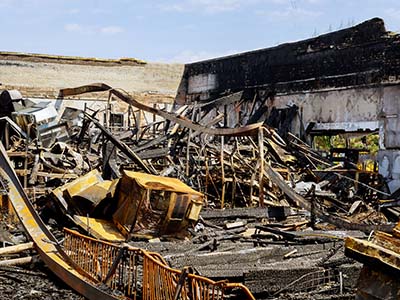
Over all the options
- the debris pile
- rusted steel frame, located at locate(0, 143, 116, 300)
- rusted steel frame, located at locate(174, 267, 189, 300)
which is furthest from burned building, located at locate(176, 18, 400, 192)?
rusted steel frame, located at locate(174, 267, 189, 300)

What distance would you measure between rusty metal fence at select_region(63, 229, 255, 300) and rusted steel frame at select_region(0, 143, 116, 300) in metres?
0.13

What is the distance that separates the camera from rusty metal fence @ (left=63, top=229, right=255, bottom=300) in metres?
4.72

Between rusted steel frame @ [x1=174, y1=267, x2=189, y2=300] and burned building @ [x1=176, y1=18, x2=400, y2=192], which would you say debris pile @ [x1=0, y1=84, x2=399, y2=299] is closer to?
rusted steel frame @ [x1=174, y1=267, x2=189, y2=300]

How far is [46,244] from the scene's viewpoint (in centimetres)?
759

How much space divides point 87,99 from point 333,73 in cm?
1091

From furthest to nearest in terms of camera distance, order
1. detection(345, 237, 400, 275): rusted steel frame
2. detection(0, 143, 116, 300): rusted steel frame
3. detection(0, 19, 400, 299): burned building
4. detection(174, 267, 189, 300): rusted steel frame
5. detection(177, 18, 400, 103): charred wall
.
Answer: detection(177, 18, 400, 103): charred wall < detection(0, 19, 400, 299): burned building < detection(0, 143, 116, 300): rusted steel frame < detection(174, 267, 189, 300): rusted steel frame < detection(345, 237, 400, 275): rusted steel frame

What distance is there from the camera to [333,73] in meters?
18.8

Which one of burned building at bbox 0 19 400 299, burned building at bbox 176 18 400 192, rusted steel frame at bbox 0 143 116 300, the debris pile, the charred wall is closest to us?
rusted steel frame at bbox 0 143 116 300

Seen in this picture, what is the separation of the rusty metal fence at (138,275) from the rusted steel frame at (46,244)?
0.42 feet

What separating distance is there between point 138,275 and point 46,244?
164 centimetres

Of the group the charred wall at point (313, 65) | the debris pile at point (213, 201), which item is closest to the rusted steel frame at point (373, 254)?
the debris pile at point (213, 201)

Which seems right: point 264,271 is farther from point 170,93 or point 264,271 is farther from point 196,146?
point 170,93

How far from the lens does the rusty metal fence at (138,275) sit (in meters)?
4.72

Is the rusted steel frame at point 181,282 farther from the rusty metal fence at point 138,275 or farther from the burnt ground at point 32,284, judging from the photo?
the burnt ground at point 32,284
